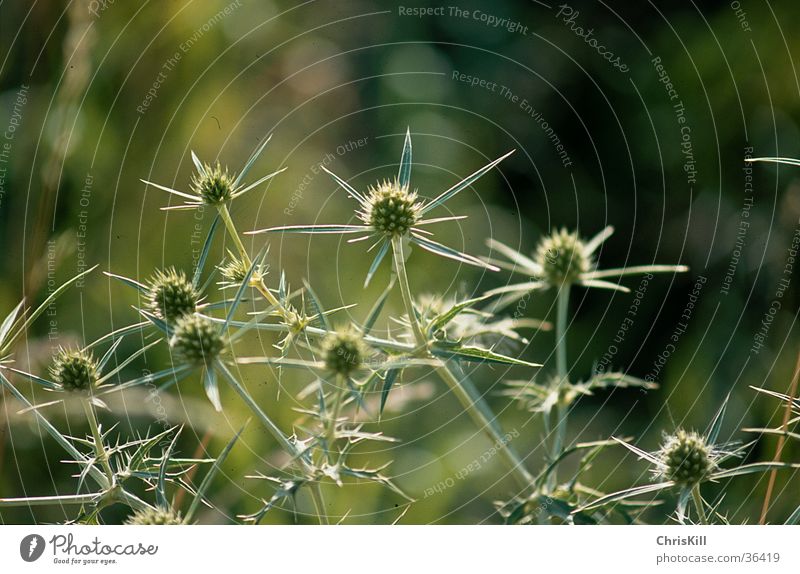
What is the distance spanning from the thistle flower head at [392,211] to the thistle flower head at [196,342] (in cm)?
36

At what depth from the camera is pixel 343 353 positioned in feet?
4.69

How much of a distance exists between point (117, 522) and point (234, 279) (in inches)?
46.6

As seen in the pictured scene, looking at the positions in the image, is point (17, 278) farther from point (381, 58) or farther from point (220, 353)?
point (381, 58)

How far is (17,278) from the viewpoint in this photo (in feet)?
8.15

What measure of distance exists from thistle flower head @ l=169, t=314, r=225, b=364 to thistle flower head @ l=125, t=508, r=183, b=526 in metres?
0.37

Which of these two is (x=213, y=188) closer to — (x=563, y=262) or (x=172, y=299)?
(x=172, y=299)

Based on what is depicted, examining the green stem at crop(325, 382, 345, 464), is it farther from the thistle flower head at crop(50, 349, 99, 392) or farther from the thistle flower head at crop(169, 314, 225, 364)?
the thistle flower head at crop(50, 349, 99, 392)

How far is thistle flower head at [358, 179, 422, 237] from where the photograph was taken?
1.54m

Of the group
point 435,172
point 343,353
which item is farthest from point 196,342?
point 435,172

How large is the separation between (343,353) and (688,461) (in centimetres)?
68

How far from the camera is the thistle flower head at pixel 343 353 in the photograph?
142cm

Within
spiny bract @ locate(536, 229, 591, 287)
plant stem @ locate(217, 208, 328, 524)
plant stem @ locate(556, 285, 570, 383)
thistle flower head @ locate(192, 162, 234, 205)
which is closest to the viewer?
plant stem @ locate(217, 208, 328, 524)

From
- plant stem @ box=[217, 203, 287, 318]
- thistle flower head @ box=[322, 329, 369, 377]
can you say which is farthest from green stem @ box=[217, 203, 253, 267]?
thistle flower head @ box=[322, 329, 369, 377]
